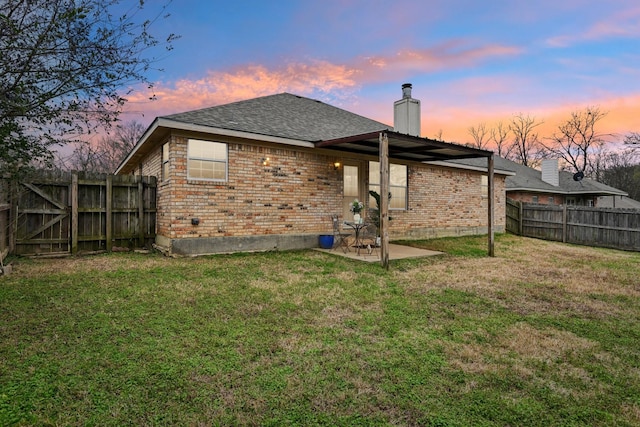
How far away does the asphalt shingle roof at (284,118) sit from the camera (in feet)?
26.3

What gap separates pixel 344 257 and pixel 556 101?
563 inches

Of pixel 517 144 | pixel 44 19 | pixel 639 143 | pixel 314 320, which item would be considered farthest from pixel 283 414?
pixel 517 144

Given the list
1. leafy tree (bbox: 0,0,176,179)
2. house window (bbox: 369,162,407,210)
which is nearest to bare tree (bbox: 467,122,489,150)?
house window (bbox: 369,162,407,210)

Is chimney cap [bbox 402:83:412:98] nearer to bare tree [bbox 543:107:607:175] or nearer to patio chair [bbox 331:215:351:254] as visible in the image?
patio chair [bbox 331:215:351:254]

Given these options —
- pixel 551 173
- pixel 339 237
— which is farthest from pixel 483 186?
pixel 551 173

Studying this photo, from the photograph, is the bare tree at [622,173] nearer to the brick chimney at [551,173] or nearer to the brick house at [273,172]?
the brick chimney at [551,173]

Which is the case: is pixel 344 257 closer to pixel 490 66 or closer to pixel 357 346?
pixel 357 346

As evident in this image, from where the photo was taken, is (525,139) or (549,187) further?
(525,139)

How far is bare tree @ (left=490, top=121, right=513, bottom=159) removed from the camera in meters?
36.8

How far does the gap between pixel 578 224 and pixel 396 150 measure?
9.18 meters

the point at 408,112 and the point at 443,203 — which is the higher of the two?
the point at 408,112

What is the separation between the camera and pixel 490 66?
11164mm

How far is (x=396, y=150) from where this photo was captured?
9.48 meters

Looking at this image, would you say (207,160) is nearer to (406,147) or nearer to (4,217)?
(4,217)
